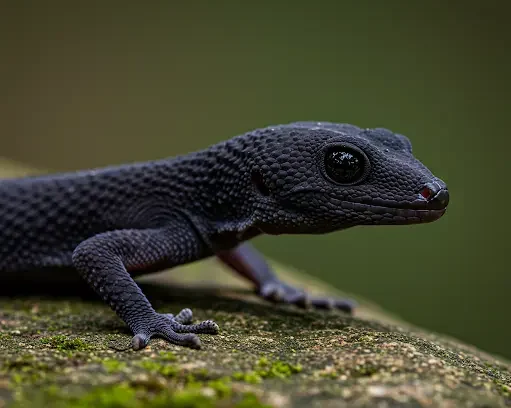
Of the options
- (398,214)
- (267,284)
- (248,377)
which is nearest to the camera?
(248,377)

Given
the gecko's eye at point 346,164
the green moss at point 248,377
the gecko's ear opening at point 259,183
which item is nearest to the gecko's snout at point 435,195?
the gecko's eye at point 346,164

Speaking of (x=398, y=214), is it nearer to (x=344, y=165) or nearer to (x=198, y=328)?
(x=344, y=165)

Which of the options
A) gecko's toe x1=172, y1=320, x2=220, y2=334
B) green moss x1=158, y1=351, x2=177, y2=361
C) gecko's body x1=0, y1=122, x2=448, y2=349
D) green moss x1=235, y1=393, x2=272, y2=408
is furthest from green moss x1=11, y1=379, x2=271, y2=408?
gecko's toe x1=172, y1=320, x2=220, y2=334

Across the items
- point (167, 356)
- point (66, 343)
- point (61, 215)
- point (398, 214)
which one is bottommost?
point (66, 343)

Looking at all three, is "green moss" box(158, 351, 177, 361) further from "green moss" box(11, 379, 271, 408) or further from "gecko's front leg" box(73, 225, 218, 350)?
"green moss" box(11, 379, 271, 408)

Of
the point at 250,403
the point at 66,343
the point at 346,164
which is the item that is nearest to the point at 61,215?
the point at 66,343

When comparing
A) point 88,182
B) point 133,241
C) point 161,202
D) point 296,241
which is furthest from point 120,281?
point 296,241
